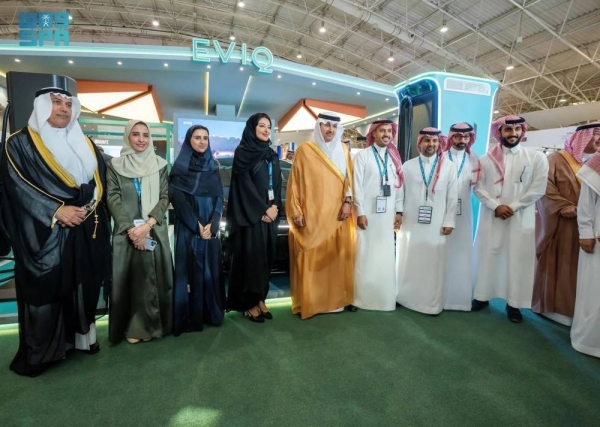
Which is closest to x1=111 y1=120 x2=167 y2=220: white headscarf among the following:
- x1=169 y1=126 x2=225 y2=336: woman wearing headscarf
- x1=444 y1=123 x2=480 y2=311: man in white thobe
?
x1=169 y1=126 x2=225 y2=336: woman wearing headscarf

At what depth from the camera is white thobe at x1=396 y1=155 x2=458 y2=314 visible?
9.00 ft

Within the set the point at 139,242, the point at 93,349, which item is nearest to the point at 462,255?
the point at 139,242

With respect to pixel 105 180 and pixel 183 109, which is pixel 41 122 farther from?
pixel 183 109

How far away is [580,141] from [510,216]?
81 cm

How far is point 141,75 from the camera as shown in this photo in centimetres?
658

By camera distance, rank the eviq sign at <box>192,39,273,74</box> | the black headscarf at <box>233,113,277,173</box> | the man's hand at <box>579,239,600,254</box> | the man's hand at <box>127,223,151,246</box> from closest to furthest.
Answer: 1. the man's hand at <box>127,223,151,246</box>
2. the man's hand at <box>579,239,600,254</box>
3. the black headscarf at <box>233,113,277,173</box>
4. the eviq sign at <box>192,39,273,74</box>

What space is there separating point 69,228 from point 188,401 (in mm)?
1188

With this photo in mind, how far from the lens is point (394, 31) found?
10281mm

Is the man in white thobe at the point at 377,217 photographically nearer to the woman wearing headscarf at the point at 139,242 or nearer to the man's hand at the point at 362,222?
the man's hand at the point at 362,222

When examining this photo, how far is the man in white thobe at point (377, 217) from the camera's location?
2.76m

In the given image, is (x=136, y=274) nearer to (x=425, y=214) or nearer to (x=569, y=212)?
(x=425, y=214)

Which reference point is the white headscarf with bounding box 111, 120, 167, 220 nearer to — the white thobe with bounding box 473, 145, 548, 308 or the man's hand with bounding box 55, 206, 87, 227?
the man's hand with bounding box 55, 206, 87, 227

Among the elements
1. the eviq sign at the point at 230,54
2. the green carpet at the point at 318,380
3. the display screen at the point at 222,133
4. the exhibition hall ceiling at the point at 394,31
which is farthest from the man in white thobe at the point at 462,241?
the exhibition hall ceiling at the point at 394,31

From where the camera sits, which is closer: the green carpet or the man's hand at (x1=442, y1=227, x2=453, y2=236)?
the green carpet
